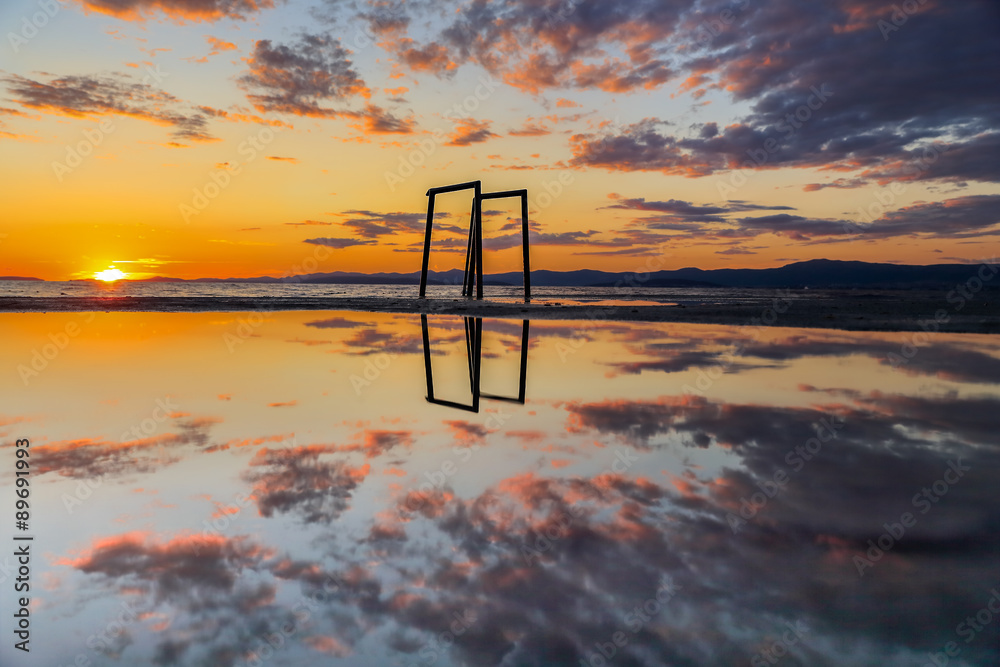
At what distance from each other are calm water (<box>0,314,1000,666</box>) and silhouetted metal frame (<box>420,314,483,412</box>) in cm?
11

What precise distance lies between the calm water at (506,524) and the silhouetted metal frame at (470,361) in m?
0.11

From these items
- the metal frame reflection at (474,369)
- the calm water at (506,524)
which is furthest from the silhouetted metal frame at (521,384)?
the calm water at (506,524)

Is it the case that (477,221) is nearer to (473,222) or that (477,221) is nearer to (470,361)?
(473,222)

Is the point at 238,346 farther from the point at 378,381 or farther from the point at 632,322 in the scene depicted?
the point at 632,322

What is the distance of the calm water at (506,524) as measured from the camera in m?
1.93

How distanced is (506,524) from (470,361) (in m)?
6.39

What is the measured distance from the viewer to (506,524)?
9.12ft

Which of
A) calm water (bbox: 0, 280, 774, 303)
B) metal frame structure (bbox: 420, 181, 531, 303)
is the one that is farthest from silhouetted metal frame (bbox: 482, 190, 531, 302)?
calm water (bbox: 0, 280, 774, 303)

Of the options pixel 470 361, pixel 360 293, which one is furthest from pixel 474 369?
pixel 360 293

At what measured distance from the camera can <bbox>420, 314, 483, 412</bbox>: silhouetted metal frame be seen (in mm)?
5936

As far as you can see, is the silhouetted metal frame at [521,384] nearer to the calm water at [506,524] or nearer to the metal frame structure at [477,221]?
the calm water at [506,524]

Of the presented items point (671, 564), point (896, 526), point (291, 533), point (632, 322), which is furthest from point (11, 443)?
point (632, 322)

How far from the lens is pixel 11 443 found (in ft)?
14.0

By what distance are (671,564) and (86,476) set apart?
3538 mm
